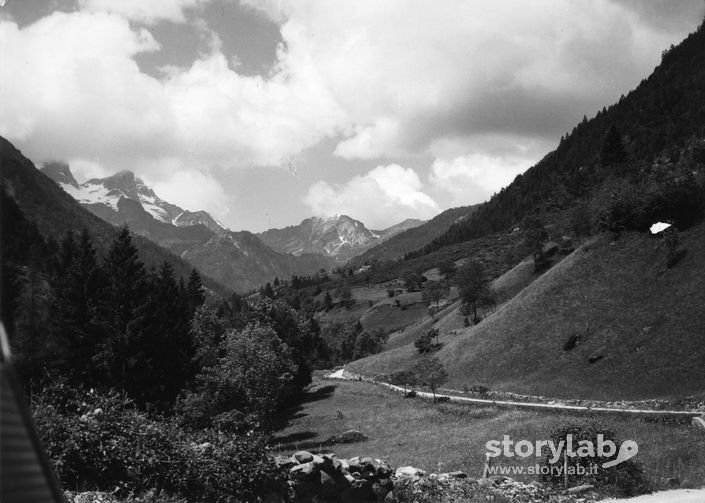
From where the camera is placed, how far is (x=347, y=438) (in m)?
49.0

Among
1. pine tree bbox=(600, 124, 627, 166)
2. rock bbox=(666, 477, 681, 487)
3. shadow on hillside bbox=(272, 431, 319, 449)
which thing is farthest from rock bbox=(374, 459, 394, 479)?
pine tree bbox=(600, 124, 627, 166)

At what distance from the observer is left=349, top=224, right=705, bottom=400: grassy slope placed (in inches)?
2073

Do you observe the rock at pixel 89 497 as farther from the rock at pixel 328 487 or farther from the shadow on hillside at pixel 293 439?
the shadow on hillside at pixel 293 439

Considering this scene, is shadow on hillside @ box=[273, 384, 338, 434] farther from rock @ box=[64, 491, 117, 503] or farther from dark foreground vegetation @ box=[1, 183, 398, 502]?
rock @ box=[64, 491, 117, 503]

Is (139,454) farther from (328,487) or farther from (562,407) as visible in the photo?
(562,407)

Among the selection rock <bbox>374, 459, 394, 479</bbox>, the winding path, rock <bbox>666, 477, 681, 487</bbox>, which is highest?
rock <bbox>374, 459, 394, 479</bbox>

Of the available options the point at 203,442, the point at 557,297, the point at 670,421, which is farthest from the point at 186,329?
the point at 557,297

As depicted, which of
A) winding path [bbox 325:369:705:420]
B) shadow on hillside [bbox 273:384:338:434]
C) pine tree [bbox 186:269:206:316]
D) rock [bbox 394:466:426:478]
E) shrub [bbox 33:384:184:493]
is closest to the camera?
shrub [bbox 33:384:184:493]

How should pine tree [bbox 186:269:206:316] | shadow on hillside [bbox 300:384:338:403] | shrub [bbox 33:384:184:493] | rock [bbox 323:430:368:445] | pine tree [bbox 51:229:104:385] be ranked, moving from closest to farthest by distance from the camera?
1. shrub [bbox 33:384:184:493]
2. pine tree [bbox 51:229:104:385]
3. rock [bbox 323:430:368:445]
4. shadow on hillside [bbox 300:384:338:403]
5. pine tree [bbox 186:269:206:316]

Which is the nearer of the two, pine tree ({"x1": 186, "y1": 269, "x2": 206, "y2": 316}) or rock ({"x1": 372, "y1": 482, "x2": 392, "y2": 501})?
rock ({"x1": 372, "y1": 482, "x2": 392, "y2": 501})

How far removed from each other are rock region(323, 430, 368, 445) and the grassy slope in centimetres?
2479

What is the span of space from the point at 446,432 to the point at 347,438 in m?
10.6

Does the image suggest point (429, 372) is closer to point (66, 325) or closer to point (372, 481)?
point (66, 325)

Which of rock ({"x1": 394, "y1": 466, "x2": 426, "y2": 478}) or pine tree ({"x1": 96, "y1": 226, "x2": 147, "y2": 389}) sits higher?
pine tree ({"x1": 96, "y1": 226, "x2": 147, "y2": 389})
